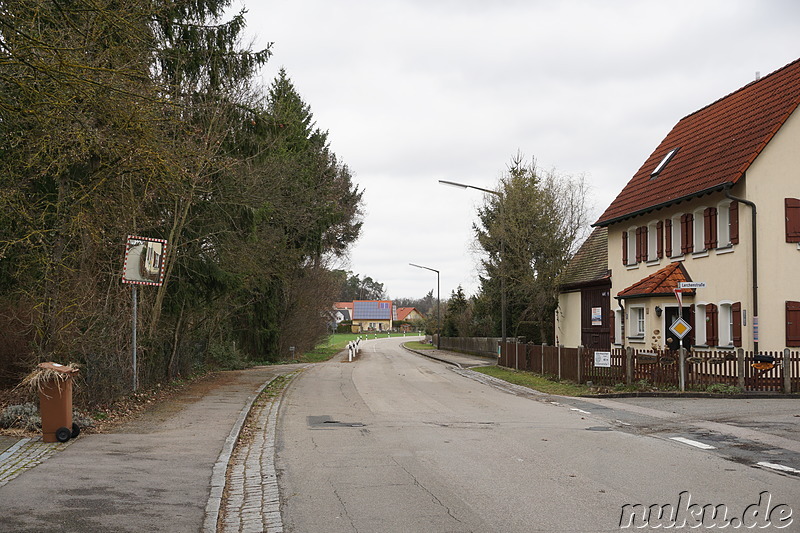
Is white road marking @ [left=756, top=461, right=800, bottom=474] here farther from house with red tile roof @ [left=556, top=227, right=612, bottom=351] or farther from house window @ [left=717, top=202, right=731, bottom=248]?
house with red tile roof @ [left=556, top=227, right=612, bottom=351]

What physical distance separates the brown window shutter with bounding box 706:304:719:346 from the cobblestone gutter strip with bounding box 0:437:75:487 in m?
20.6

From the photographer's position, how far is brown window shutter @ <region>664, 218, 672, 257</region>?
28.7 meters

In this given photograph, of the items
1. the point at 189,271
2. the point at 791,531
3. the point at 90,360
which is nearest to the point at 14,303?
the point at 90,360

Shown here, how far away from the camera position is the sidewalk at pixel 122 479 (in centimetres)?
675

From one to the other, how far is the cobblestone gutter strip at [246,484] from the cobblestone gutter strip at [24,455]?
2.10m

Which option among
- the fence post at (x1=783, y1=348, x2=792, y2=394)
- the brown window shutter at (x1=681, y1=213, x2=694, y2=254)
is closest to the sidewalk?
the fence post at (x1=783, y1=348, x2=792, y2=394)

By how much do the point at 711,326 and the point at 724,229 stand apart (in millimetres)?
3170

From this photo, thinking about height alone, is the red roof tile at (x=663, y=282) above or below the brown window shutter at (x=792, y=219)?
below

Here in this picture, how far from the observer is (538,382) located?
26312 millimetres

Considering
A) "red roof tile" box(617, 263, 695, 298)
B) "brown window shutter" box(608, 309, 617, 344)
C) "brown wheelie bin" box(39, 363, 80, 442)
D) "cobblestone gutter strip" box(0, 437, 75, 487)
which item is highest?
"red roof tile" box(617, 263, 695, 298)

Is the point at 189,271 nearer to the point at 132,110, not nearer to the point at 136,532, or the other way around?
the point at 132,110

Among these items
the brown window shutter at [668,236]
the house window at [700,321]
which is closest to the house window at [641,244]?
the brown window shutter at [668,236]

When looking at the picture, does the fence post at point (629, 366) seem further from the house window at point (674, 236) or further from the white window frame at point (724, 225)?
the house window at point (674, 236)

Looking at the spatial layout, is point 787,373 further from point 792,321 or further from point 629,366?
point 629,366
